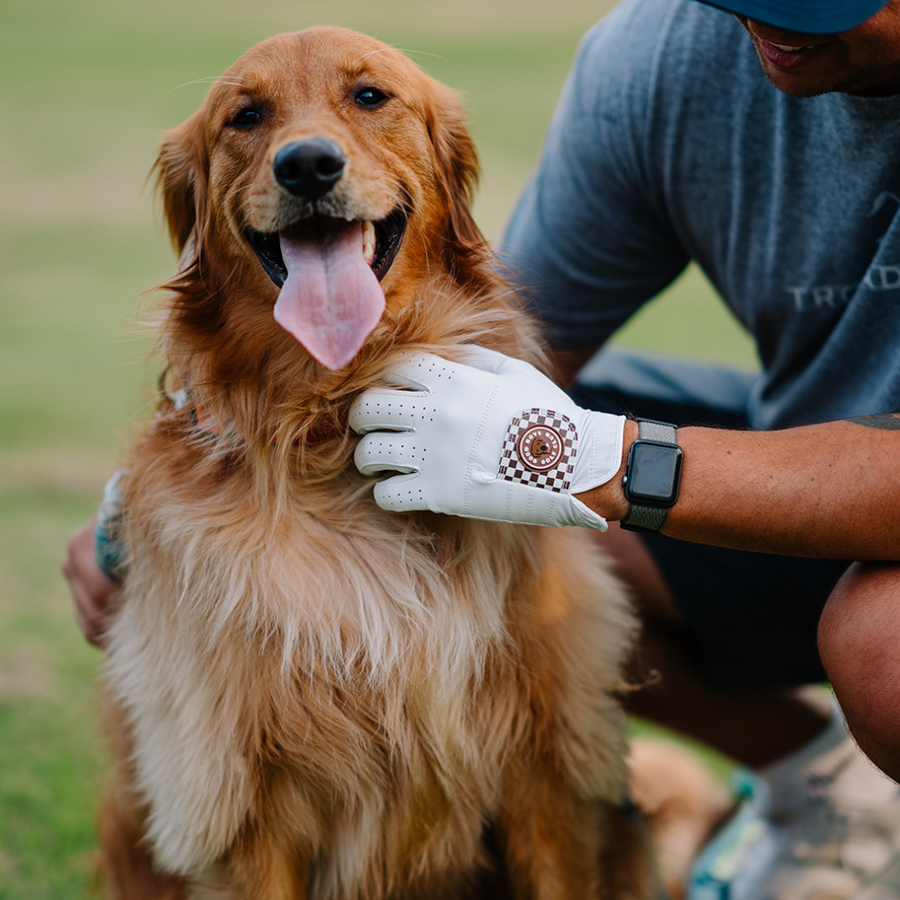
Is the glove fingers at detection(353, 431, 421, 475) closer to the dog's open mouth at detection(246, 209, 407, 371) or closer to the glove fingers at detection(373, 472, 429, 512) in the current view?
the glove fingers at detection(373, 472, 429, 512)

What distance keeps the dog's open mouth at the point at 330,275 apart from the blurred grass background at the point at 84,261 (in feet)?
Result: 1.50

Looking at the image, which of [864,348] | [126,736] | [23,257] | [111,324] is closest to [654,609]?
[864,348]

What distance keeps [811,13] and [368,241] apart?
3.07 ft

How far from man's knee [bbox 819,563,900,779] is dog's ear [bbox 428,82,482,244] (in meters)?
1.12

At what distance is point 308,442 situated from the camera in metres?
2.19

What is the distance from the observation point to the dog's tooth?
2.12m

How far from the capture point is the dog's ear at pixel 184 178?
234cm

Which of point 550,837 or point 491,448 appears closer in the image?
point 491,448

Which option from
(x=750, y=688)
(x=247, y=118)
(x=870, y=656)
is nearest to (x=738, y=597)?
(x=750, y=688)

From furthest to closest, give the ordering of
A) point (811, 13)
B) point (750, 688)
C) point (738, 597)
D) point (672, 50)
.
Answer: point (750, 688) < point (738, 597) < point (672, 50) < point (811, 13)

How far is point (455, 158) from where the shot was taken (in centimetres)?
247

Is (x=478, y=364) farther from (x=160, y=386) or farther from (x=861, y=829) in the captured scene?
(x=861, y=829)

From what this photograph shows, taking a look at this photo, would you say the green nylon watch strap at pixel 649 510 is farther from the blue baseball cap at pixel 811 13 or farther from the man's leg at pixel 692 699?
the man's leg at pixel 692 699

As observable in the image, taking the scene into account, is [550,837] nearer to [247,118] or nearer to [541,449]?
[541,449]
